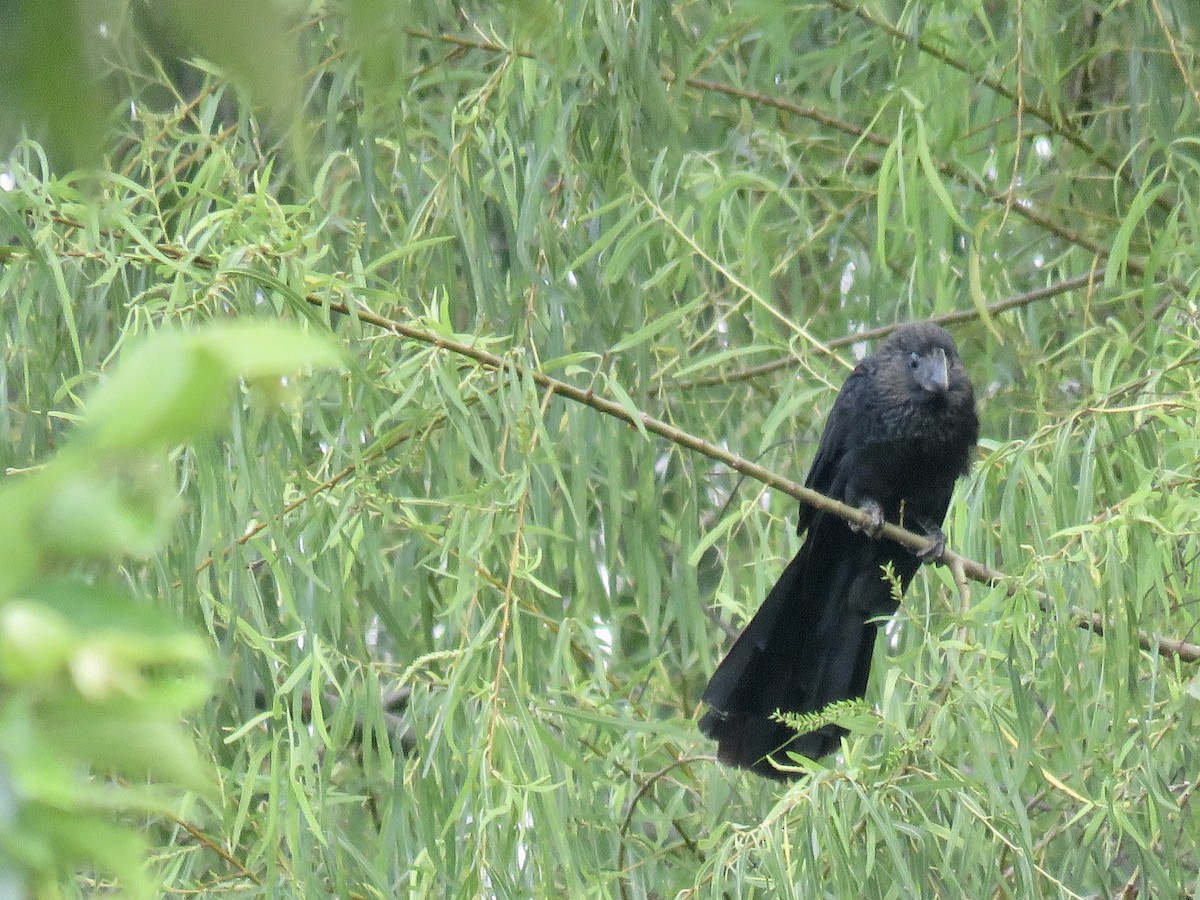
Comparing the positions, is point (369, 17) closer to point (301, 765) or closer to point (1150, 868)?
point (301, 765)

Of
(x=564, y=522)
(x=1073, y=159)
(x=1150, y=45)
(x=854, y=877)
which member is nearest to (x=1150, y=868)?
(x=854, y=877)

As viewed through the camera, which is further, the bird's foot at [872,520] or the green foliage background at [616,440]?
the bird's foot at [872,520]

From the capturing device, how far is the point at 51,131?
0.58 meters

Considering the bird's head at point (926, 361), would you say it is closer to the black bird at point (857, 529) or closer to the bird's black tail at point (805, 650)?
the black bird at point (857, 529)

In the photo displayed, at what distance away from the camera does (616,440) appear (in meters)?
2.57

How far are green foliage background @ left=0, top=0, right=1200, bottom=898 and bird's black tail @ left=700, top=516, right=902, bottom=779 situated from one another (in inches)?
3.9

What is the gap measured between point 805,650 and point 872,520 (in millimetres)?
315

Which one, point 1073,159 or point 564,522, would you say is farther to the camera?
point 1073,159

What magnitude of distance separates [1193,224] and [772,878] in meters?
1.30

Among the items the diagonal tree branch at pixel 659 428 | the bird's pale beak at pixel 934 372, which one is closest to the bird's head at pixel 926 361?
the bird's pale beak at pixel 934 372

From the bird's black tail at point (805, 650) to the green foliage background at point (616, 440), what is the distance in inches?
3.9

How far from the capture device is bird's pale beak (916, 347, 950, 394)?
325 centimetres

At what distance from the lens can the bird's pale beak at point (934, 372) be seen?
325 centimetres

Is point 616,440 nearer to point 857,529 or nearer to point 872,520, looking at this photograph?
point 872,520
